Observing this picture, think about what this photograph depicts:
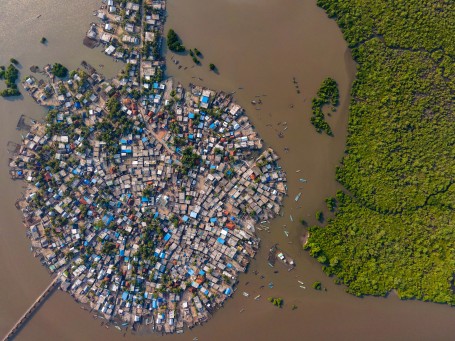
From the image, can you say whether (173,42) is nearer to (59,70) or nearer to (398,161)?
(59,70)

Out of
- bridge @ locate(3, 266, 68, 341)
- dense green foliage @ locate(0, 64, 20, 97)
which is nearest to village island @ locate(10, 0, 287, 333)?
bridge @ locate(3, 266, 68, 341)

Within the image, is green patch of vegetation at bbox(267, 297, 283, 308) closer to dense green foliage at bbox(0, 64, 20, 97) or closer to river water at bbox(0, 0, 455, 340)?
river water at bbox(0, 0, 455, 340)

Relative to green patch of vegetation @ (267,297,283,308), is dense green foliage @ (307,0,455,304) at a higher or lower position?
higher

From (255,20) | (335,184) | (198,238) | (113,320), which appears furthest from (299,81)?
(113,320)

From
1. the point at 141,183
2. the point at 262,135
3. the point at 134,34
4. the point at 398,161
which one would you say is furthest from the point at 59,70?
the point at 398,161

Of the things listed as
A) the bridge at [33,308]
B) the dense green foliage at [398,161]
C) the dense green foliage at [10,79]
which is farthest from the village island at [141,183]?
the dense green foliage at [398,161]

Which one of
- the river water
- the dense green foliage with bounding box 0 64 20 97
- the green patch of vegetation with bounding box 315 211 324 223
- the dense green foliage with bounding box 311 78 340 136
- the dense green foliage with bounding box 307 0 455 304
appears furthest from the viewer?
the dense green foliage with bounding box 0 64 20 97

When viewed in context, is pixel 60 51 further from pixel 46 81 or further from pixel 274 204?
pixel 274 204
